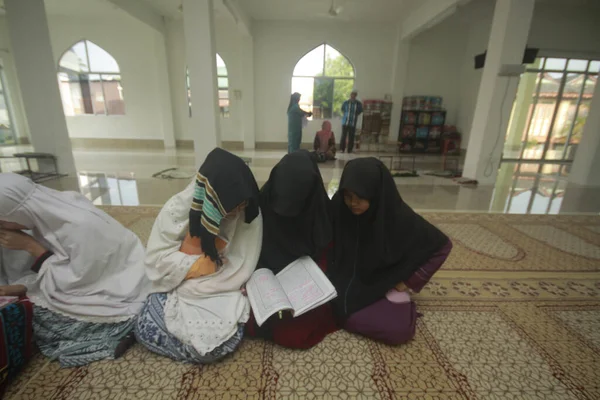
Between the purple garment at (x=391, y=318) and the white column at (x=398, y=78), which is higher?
the white column at (x=398, y=78)

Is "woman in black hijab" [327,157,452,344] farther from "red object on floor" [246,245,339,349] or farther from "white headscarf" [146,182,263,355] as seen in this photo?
"white headscarf" [146,182,263,355]

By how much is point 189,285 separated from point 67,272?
48 centimetres

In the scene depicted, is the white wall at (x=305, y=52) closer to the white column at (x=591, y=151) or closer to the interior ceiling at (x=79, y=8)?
the interior ceiling at (x=79, y=8)

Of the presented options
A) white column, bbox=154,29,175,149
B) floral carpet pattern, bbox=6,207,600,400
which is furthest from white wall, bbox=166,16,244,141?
floral carpet pattern, bbox=6,207,600,400

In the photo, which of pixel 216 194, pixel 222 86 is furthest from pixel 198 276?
pixel 222 86

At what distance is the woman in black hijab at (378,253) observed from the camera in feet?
4.02

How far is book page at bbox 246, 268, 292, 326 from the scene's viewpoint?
46.0 inches

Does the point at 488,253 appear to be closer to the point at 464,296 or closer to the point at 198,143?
the point at 464,296

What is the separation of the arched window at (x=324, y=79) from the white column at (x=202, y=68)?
3.91m

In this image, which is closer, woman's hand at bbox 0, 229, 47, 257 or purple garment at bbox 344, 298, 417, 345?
woman's hand at bbox 0, 229, 47, 257

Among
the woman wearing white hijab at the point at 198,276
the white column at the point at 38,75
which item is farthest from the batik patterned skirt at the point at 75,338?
the white column at the point at 38,75

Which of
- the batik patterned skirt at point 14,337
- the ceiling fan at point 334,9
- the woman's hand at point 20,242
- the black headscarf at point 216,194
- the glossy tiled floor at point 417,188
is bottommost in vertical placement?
the glossy tiled floor at point 417,188

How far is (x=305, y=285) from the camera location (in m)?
1.27

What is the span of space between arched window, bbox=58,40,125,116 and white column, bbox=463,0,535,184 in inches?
342
